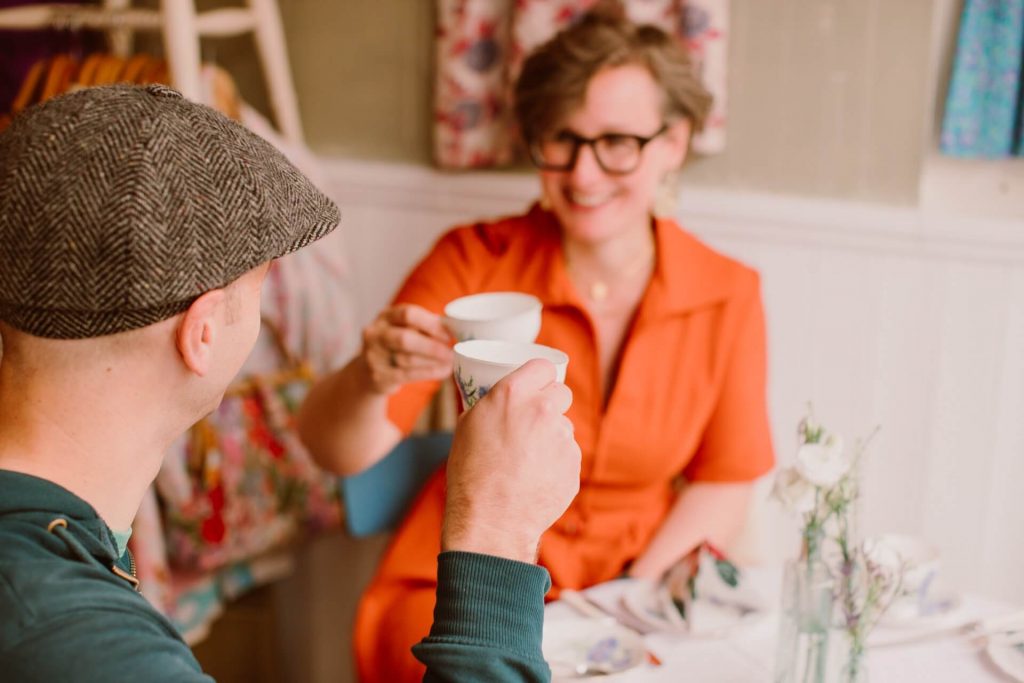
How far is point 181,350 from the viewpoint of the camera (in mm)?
898

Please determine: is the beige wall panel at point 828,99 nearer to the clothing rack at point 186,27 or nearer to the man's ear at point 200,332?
the clothing rack at point 186,27

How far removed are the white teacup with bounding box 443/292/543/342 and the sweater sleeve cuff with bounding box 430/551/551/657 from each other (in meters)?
0.35

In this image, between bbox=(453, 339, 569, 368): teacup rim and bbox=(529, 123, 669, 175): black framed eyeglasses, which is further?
bbox=(529, 123, 669, 175): black framed eyeglasses

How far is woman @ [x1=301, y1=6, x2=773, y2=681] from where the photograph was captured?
171 cm

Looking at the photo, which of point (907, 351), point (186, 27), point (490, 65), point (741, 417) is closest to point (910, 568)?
point (741, 417)

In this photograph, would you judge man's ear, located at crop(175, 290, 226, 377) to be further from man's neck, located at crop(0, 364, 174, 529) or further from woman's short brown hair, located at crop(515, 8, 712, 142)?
woman's short brown hair, located at crop(515, 8, 712, 142)

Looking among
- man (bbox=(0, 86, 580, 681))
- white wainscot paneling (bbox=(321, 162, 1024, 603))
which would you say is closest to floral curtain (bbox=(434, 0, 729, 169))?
white wainscot paneling (bbox=(321, 162, 1024, 603))

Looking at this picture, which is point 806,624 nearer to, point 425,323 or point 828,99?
point 425,323

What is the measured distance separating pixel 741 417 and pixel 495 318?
2.08 ft

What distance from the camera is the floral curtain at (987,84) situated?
6.50 feet

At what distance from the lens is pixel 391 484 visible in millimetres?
1917

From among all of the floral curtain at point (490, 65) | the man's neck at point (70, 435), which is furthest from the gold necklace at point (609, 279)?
the man's neck at point (70, 435)

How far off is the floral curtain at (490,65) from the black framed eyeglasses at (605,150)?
1.38 feet

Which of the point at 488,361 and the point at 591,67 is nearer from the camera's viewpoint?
the point at 488,361
